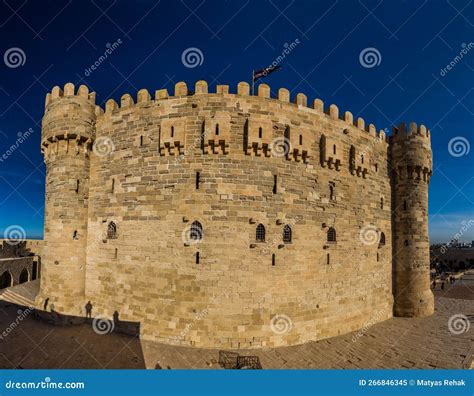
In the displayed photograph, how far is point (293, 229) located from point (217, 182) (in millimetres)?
3720

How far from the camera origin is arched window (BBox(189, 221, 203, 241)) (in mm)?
10734

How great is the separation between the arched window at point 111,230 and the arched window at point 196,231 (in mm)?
3800

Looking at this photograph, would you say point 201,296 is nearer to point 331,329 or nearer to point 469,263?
point 331,329

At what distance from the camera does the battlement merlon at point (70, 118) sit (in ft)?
41.8

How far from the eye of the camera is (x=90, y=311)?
40.9ft

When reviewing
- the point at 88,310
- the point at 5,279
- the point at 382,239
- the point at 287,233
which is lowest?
the point at 88,310

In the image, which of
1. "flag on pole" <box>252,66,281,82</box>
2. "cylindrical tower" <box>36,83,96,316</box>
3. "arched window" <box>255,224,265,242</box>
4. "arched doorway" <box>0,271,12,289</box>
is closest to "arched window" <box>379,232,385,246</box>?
"arched window" <box>255,224,265,242</box>

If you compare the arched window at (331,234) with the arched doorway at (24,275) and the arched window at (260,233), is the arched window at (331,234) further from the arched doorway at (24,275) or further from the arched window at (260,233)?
the arched doorway at (24,275)

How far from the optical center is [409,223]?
16031 mm

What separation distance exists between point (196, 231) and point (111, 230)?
4.25 metres

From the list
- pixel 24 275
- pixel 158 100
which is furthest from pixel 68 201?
pixel 24 275

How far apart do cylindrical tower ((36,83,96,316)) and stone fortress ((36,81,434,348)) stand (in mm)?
50

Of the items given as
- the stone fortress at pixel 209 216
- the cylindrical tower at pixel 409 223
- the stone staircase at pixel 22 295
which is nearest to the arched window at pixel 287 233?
the stone fortress at pixel 209 216

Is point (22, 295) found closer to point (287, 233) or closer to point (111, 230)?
point (111, 230)
